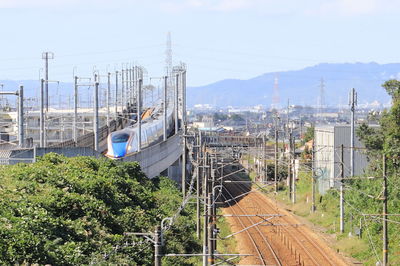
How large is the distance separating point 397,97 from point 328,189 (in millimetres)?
6717

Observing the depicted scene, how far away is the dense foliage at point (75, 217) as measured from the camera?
13275 mm

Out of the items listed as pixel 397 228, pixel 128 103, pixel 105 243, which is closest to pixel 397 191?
pixel 397 228

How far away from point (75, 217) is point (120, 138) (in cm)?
1828

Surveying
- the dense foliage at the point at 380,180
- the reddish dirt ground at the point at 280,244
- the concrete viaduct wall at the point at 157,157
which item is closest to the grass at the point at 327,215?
the dense foliage at the point at 380,180

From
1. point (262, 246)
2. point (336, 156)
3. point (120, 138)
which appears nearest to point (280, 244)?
point (262, 246)

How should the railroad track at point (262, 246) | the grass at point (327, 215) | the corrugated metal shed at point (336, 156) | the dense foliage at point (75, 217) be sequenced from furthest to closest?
the corrugated metal shed at point (336, 156), the grass at point (327, 215), the railroad track at point (262, 246), the dense foliage at point (75, 217)

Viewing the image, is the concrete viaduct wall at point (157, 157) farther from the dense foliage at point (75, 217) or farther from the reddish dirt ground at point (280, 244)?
the dense foliage at point (75, 217)

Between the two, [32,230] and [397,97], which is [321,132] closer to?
[397,97]

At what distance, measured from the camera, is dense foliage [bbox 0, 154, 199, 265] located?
43.6ft

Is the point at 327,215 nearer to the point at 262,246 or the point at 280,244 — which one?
the point at 280,244

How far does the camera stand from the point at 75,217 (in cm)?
1741

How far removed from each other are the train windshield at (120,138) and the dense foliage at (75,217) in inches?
358

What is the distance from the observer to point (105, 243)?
16.1 m

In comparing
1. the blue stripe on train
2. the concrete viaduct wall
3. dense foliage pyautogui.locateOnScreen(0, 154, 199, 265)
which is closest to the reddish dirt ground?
dense foliage pyautogui.locateOnScreen(0, 154, 199, 265)
